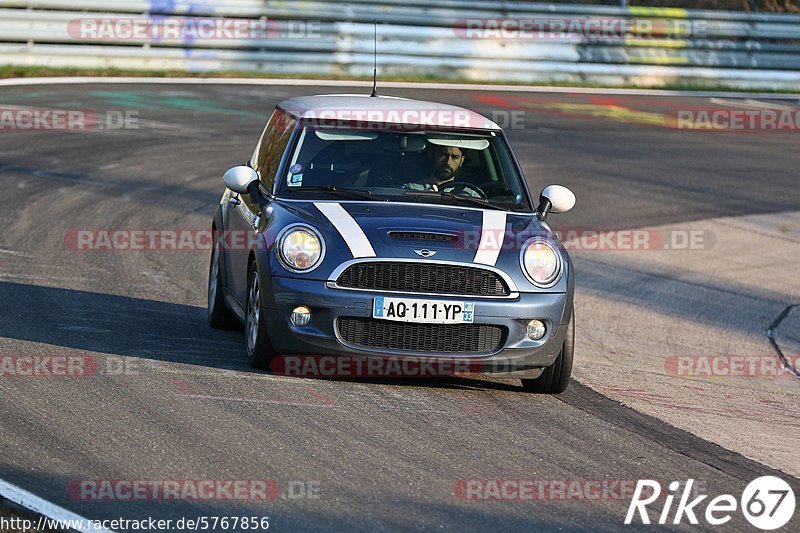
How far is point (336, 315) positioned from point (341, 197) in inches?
39.5

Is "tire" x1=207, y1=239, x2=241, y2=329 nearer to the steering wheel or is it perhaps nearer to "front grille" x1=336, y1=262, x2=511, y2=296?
the steering wheel

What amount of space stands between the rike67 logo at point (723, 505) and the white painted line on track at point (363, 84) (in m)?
16.6

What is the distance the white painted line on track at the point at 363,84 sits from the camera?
21.9 metres

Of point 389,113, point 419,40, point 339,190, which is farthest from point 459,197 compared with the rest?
point 419,40

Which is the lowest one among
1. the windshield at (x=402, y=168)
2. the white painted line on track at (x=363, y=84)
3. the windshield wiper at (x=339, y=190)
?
the white painted line on track at (x=363, y=84)

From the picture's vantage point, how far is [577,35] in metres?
26.0

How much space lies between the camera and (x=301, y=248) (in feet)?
25.2

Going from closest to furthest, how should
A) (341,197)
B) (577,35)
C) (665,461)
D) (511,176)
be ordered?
(665,461), (341,197), (511,176), (577,35)

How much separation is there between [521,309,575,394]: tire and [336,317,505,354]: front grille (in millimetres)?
547

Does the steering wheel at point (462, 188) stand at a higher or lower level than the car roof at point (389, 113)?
lower

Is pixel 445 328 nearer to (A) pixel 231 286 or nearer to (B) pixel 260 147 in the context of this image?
(A) pixel 231 286

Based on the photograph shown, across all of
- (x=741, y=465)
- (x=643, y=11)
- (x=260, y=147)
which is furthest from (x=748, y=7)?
(x=741, y=465)

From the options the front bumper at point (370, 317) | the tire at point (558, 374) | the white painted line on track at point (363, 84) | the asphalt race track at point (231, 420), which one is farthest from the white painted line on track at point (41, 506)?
the white painted line on track at point (363, 84)

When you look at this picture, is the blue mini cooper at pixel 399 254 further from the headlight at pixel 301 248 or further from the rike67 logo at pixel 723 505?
the rike67 logo at pixel 723 505
